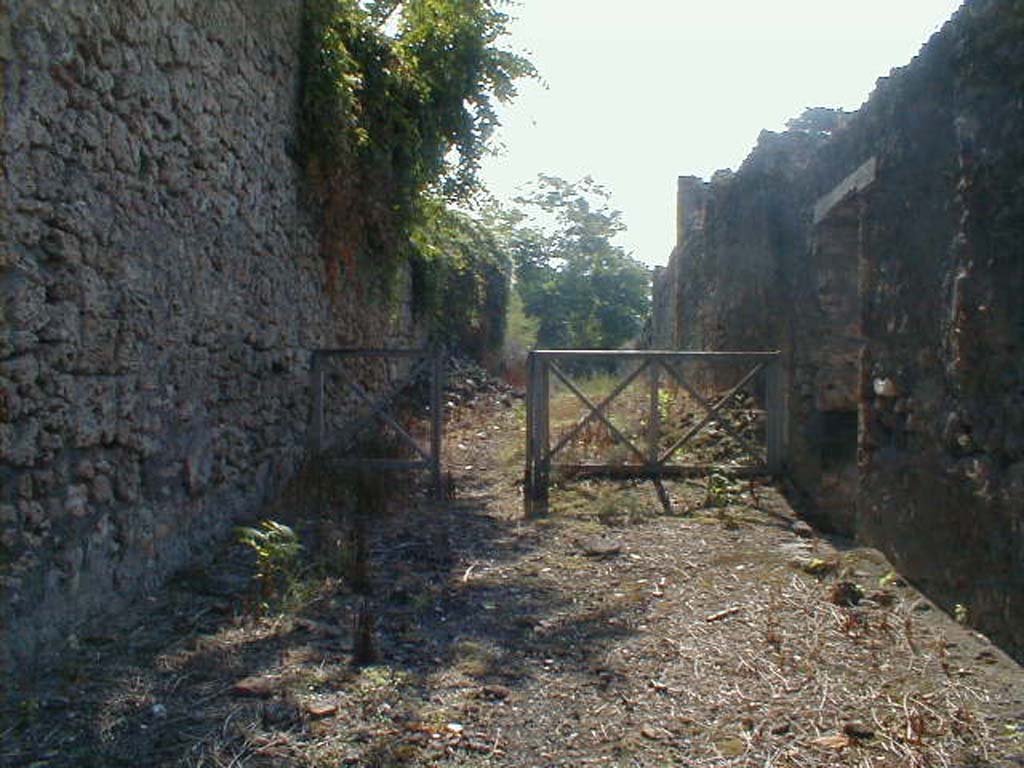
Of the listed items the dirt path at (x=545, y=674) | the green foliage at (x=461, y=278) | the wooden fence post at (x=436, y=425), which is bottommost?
the dirt path at (x=545, y=674)

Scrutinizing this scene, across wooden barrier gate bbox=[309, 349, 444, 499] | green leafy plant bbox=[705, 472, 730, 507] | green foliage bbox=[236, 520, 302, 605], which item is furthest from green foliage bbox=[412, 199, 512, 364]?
green foliage bbox=[236, 520, 302, 605]

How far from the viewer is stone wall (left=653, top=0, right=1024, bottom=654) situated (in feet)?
11.4

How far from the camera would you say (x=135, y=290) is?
14.2ft

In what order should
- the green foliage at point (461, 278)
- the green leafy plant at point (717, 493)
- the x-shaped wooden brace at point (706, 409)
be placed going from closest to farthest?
the green leafy plant at point (717, 493), the x-shaped wooden brace at point (706, 409), the green foliage at point (461, 278)

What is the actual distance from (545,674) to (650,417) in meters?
4.32

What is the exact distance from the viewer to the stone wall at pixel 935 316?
347 cm

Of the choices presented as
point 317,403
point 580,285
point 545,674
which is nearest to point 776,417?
point 317,403

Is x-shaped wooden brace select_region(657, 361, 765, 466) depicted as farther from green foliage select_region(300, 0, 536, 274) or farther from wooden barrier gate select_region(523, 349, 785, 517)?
green foliage select_region(300, 0, 536, 274)

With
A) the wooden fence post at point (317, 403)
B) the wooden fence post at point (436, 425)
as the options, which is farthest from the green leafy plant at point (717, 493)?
the wooden fence post at point (317, 403)

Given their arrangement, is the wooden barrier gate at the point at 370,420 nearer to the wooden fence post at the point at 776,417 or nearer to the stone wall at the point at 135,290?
the stone wall at the point at 135,290

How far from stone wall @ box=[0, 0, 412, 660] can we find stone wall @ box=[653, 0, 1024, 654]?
11.1 ft

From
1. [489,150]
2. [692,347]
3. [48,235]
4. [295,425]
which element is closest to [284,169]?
[295,425]

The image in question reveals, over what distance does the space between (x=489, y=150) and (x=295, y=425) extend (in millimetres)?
4386

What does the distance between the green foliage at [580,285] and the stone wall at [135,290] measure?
21.2 m
